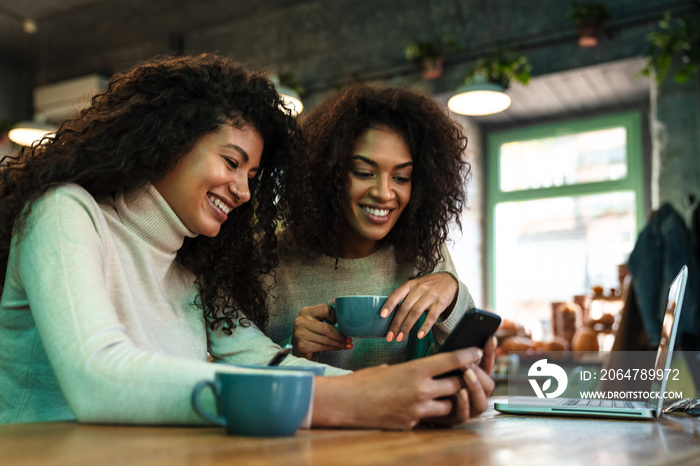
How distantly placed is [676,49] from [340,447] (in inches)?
174

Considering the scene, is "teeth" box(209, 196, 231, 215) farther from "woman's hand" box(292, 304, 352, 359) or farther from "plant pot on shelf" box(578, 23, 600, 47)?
"plant pot on shelf" box(578, 23, 600, 47)

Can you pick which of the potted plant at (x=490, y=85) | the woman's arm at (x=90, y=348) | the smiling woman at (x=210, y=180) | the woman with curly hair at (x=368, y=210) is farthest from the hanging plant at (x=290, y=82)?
the woman's arm at (x=90, y=348)

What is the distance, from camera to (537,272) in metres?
6.05

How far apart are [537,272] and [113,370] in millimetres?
5624

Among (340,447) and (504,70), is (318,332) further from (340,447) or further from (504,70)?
(504,70)

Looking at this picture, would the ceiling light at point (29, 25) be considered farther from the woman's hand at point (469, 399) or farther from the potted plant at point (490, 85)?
the woman's hand at point (469, 399)

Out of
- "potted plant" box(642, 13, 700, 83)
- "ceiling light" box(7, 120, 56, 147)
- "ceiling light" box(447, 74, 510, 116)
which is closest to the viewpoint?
"ceiling light" box(447, 74, 510, 116)

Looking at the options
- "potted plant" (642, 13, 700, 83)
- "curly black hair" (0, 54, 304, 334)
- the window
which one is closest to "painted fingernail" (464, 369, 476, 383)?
"curly black hair" (0, 54, 304, 334)

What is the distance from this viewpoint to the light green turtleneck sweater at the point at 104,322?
31.5 inches

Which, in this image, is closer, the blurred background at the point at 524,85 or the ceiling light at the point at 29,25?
the blurred background at the point at 524,85

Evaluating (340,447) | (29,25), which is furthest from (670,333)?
(29,25)

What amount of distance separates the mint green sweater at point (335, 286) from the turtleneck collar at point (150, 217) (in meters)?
0.41

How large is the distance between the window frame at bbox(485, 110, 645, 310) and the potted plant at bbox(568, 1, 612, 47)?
1164 millimetres

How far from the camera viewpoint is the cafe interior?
4.30 m
